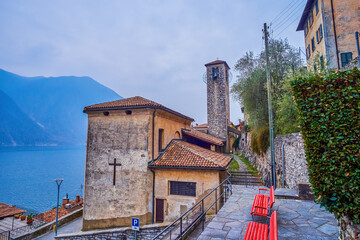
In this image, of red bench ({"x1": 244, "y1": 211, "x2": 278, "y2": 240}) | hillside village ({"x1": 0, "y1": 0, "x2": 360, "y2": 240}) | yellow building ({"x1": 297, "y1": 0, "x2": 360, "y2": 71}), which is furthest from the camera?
yellow building ({"x1": 297, "y1": 0, "x2": 360, "y2": 71})

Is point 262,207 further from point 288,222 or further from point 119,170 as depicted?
point 119,170

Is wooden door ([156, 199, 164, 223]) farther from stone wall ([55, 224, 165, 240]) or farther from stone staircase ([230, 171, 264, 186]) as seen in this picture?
stone staircase ([230, 171, 264, 186])

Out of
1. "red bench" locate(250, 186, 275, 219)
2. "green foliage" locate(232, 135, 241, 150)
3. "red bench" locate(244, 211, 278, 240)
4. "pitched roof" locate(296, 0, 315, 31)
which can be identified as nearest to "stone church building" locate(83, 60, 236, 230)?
"red bench" locate(250, 186, 275, 219)

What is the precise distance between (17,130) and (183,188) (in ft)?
775

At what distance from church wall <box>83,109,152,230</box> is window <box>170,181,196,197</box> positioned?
1348 millimetres

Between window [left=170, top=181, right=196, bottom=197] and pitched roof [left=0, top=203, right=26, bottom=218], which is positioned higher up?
window [left=170, top=181, right=196, bottom=197]

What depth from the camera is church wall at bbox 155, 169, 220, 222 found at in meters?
9.75

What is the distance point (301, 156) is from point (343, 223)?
19.1 ft

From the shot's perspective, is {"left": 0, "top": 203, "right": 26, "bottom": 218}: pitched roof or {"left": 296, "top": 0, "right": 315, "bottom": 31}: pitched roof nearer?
{"left": 0, "top": 203, "right": 26, "bottom": 218}: pitched roof

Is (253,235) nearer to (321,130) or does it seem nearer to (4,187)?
(321,130)

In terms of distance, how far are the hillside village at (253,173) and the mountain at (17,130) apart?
21449 cm

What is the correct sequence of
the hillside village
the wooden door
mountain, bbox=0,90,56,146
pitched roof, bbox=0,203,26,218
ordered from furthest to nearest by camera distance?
mountain, bbox=0,90,56,146 → pitched roof, bbox=0,203,26,218 → the wooden door → the hillside village

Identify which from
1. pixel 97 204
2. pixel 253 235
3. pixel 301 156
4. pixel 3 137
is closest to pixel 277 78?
pixel 301 156

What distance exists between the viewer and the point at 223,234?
14.1ft
